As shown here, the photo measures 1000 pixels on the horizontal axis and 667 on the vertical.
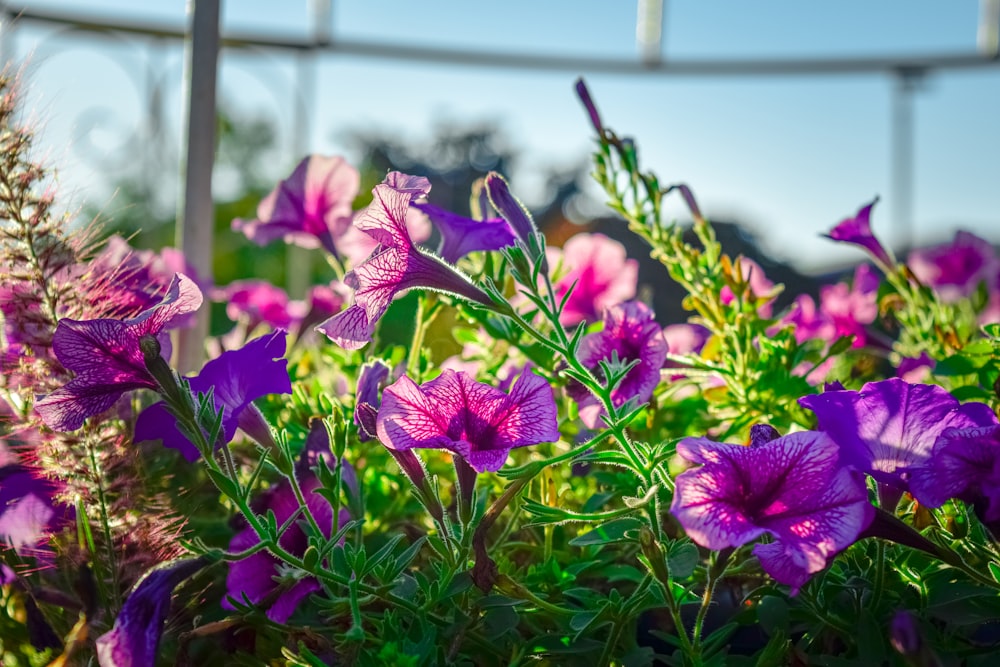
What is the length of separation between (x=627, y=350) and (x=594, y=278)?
211 millimetres

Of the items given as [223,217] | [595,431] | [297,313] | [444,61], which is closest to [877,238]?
[595,431]

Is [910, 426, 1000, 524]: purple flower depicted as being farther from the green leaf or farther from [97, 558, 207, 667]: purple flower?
[97, 558, 207, 667]: purple flower

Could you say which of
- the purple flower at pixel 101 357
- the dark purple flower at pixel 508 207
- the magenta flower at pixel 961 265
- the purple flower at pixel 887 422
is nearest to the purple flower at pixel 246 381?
the purple flower at pixel 101 357

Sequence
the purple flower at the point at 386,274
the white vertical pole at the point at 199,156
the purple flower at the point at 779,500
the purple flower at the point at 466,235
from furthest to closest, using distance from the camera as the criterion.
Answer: the white vertical pole at the point at 199,156 → the purple flower at the point at 466,235 → the purple flower at the point at 386,274 → the purple flower at the point at 779,500

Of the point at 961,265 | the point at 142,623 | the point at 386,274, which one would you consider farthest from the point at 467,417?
the point at 961,265

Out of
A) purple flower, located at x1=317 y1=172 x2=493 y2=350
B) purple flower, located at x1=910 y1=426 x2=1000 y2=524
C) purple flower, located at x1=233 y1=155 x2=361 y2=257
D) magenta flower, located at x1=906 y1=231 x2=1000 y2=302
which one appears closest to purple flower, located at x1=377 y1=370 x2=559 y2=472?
purple flower, located at x1=317 y1=172 x2=493 y2=350

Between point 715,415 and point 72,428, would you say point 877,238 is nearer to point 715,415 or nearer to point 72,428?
point 715,415

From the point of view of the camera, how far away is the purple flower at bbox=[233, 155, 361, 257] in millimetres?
787

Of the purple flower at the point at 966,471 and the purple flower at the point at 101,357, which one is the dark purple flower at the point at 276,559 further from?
the purple flower at the point at 966,471

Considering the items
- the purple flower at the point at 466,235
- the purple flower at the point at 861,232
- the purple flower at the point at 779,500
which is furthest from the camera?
the purple flower at the point at 861,232

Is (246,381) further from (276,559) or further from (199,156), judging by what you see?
(199,156)

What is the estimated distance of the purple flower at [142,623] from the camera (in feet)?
1.42

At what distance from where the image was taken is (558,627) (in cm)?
53

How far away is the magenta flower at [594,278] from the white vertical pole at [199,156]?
40cm
